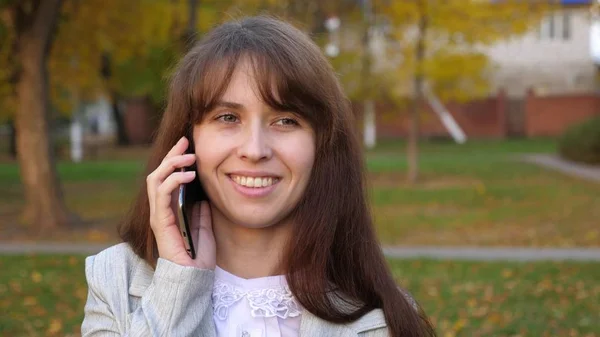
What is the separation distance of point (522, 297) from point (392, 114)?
46.5ft

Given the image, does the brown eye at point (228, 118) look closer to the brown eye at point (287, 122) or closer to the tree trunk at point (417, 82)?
the brown eye at point (287, 122)

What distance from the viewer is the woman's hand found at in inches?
83.7

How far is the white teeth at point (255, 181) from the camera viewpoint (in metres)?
2.19

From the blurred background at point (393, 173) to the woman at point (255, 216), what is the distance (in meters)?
0.42

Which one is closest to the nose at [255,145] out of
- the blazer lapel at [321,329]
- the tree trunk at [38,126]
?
the blazer lapel at [321,329]

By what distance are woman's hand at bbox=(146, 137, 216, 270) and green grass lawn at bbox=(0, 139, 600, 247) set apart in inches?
179

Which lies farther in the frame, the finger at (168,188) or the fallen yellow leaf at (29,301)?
the fallen yellow leaf at (29,301)

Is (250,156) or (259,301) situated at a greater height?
(250,156)

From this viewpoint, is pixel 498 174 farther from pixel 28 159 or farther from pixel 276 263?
pixel 276 263

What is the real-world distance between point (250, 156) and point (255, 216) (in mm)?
155

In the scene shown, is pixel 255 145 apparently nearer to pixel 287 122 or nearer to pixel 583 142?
pixel 287 122

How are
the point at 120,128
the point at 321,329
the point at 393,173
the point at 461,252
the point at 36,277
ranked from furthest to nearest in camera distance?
the point at 120,128
the point at 393,173
the point at 461,252
the point at 36,277
the point at 321,329

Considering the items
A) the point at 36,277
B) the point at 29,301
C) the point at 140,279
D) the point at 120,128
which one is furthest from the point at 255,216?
the point at 120,128

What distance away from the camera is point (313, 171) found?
226cm
